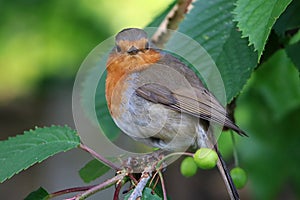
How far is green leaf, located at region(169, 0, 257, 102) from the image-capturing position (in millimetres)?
2494

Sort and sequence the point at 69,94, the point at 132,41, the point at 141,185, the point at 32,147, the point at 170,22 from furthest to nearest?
the point at 69,94
the point at 170,22
the point at 132,41
the point at 32,147
the point at 141,185

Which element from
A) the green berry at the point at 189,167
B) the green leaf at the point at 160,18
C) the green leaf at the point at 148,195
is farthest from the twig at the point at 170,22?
the green leaf at the point at 148,195

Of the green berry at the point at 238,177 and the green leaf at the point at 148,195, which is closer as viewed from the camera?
the green leaf at the point at 148,195

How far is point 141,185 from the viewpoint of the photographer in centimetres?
207

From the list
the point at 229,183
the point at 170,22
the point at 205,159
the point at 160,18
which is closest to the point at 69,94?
the point at 160,18

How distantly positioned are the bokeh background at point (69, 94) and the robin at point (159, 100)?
75cm

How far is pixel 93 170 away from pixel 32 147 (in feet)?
1.01

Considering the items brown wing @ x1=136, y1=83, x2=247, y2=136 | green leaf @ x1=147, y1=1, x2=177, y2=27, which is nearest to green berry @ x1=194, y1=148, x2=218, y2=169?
brown wing @ x1=136, y1=83, x2=247, y2=136

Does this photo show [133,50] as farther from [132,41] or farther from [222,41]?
[222,41]

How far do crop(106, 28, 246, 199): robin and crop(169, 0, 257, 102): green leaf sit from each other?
0.09 meters

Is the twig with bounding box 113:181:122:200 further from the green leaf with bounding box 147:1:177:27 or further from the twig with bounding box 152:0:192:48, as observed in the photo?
the green leaf with bounding box 147:1:177:27

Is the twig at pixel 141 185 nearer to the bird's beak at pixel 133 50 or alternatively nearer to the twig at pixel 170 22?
the bird's beak at pixel 133 50

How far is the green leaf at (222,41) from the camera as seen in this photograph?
2.49 metres

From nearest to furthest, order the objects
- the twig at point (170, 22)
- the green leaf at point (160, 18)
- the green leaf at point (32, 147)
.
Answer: the green leaf at point (32, 147) < the twig at point (170, 22) < the green leaf at point (160, 18)
